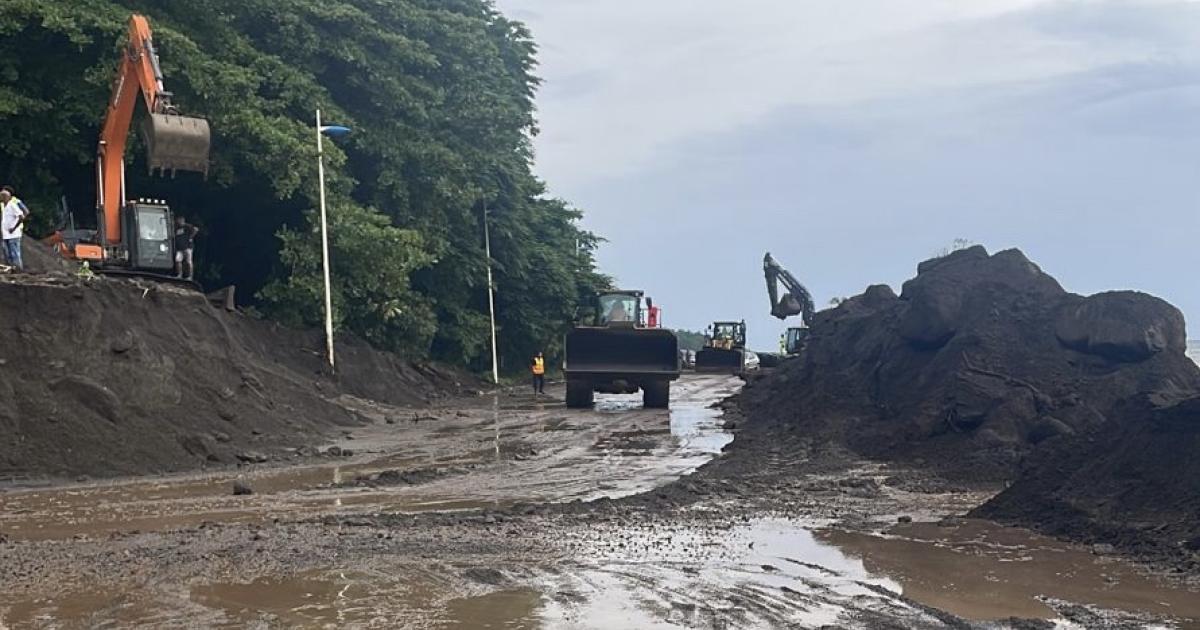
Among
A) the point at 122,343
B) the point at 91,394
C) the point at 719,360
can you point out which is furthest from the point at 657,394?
the point at 719,360

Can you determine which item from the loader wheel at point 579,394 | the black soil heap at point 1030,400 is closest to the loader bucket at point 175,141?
the black soil heap at point 1030,400

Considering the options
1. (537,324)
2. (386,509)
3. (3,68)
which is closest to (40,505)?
(386,509)

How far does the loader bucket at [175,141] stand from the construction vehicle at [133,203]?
2 centimetres

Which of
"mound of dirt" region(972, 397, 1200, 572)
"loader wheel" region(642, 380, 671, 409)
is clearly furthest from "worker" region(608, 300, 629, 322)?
"mound of dirt" region(972, 397, 1200, 572)

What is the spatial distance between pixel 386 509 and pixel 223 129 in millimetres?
18074

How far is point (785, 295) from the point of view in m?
53.4

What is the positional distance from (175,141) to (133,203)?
516cm

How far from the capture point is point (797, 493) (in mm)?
15047

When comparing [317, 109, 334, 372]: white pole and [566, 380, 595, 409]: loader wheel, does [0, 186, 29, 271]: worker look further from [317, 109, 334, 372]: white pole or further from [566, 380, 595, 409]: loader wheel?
[566, 380, 595, 409]: loader wheel

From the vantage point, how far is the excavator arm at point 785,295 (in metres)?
53.0

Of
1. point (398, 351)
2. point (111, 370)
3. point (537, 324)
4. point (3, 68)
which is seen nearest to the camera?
point (111, 370)

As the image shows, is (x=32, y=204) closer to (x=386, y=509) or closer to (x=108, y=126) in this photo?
(x=108, y=126)

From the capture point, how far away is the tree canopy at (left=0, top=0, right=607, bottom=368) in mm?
28891

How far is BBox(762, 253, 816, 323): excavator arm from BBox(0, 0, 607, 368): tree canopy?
11246mm
